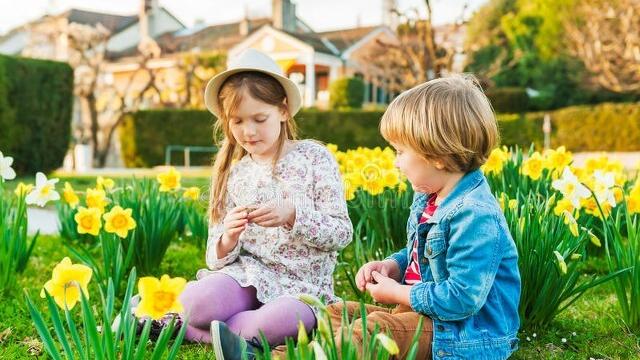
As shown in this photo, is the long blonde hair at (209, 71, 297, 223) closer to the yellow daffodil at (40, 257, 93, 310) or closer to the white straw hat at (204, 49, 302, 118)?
the white straw hat at (204, 49, 302, 118)

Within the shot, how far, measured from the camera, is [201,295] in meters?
2.16

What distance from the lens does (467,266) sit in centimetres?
159

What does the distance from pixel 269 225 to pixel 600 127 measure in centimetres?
1877

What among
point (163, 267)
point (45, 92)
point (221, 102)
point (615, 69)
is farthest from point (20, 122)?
point (615, 69)

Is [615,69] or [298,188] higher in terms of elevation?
[615,69]

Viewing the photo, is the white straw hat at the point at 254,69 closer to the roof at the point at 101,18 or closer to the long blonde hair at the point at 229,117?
the long blonde hair at the point at 229,117

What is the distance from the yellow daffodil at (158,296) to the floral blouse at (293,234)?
0.80 meters

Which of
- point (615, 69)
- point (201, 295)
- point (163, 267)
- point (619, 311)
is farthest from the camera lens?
point (615, 69)

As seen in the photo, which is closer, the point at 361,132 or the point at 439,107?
the point at 439,107

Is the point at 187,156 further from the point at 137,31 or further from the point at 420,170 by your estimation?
the point at 137,31

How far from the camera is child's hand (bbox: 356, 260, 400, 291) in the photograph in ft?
6.15

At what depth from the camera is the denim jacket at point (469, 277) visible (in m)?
1.60

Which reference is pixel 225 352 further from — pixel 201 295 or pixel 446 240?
pixel 446 240

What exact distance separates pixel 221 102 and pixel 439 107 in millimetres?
908
